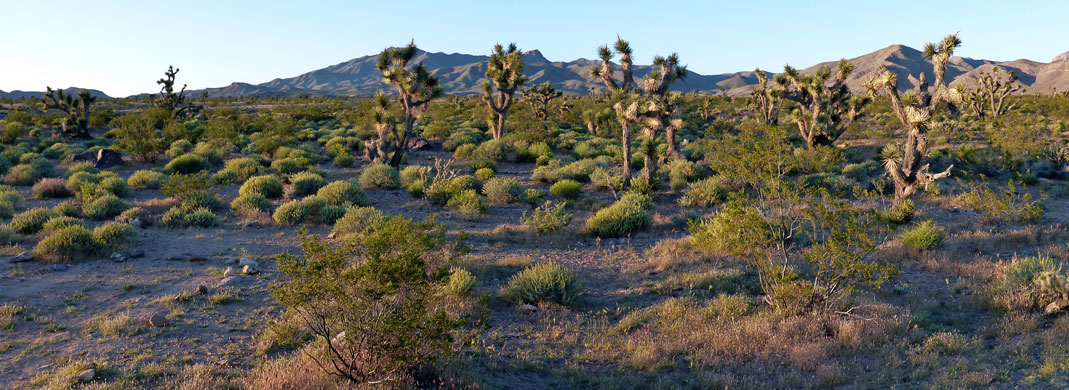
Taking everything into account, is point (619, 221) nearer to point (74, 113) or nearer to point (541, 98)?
point (541, 98)

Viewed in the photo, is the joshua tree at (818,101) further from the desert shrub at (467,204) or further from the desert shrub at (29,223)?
the desert shrub at (29,223)

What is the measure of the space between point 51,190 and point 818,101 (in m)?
27.7

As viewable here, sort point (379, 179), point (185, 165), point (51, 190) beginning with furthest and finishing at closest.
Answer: point (185, 165) → point (379, 179) → point (51, 190)

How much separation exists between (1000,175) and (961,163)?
1.60 m

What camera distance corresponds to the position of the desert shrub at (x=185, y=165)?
21.0 m

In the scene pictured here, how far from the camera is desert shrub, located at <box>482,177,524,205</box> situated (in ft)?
51.4

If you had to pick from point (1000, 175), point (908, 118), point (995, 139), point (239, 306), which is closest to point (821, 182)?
point (908, 118)

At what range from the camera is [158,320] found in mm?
6852

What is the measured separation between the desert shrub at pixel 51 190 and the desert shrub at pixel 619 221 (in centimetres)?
1563

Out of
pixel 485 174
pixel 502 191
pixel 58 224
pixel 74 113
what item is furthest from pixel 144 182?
pixel 74 113

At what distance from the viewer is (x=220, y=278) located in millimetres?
8891

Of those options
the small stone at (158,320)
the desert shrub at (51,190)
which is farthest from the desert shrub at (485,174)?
the small stone at (158,320)

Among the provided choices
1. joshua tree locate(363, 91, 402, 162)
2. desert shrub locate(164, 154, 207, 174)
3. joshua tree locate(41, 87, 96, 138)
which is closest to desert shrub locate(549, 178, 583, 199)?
joshua tree locate(363, 91, 402, 162)

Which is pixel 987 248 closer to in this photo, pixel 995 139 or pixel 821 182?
pixel 821 182
